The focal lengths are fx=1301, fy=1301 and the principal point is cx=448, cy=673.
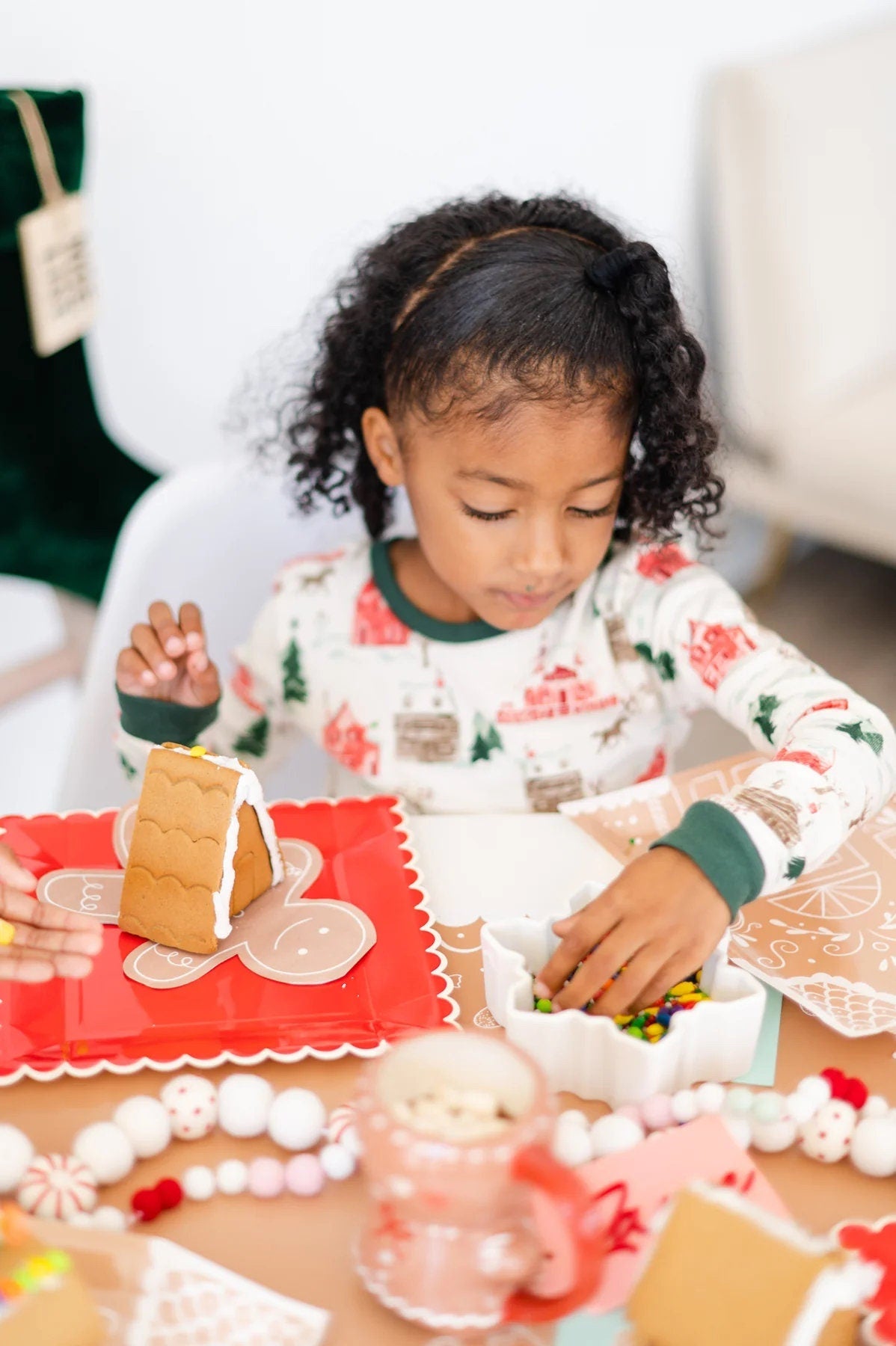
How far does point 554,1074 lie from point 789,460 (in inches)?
84.4

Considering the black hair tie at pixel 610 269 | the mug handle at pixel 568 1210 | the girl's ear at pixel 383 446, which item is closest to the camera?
the mug handle at pixel 568 1210

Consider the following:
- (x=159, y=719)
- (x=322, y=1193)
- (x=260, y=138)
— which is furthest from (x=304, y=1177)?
(x=260, y=138)

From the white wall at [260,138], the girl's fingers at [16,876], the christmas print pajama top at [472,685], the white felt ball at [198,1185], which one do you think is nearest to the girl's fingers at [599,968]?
the white felt ball at [198,1185]

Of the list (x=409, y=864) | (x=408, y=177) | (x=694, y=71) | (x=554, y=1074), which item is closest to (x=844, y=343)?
(x=694, y=71)

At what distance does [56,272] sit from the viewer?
63.8 inches

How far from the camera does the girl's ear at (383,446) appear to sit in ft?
3.85

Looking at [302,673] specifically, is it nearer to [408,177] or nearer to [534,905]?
[534,905]

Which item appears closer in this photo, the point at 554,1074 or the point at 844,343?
→ the point at 554,1074

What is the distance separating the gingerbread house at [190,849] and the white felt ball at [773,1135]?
13.2 inches

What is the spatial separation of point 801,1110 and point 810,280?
2.19 meters

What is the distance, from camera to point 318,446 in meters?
1.31

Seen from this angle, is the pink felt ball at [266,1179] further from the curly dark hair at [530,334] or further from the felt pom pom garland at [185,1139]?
the curly dark hair at [530,334]

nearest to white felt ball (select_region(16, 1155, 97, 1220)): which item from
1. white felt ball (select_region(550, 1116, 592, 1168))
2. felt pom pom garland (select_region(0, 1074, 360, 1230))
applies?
felt pom pom garland (select_region(0, 1074, 360, 1230))

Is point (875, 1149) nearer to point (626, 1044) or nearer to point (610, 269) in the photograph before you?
point (626, 1044)
